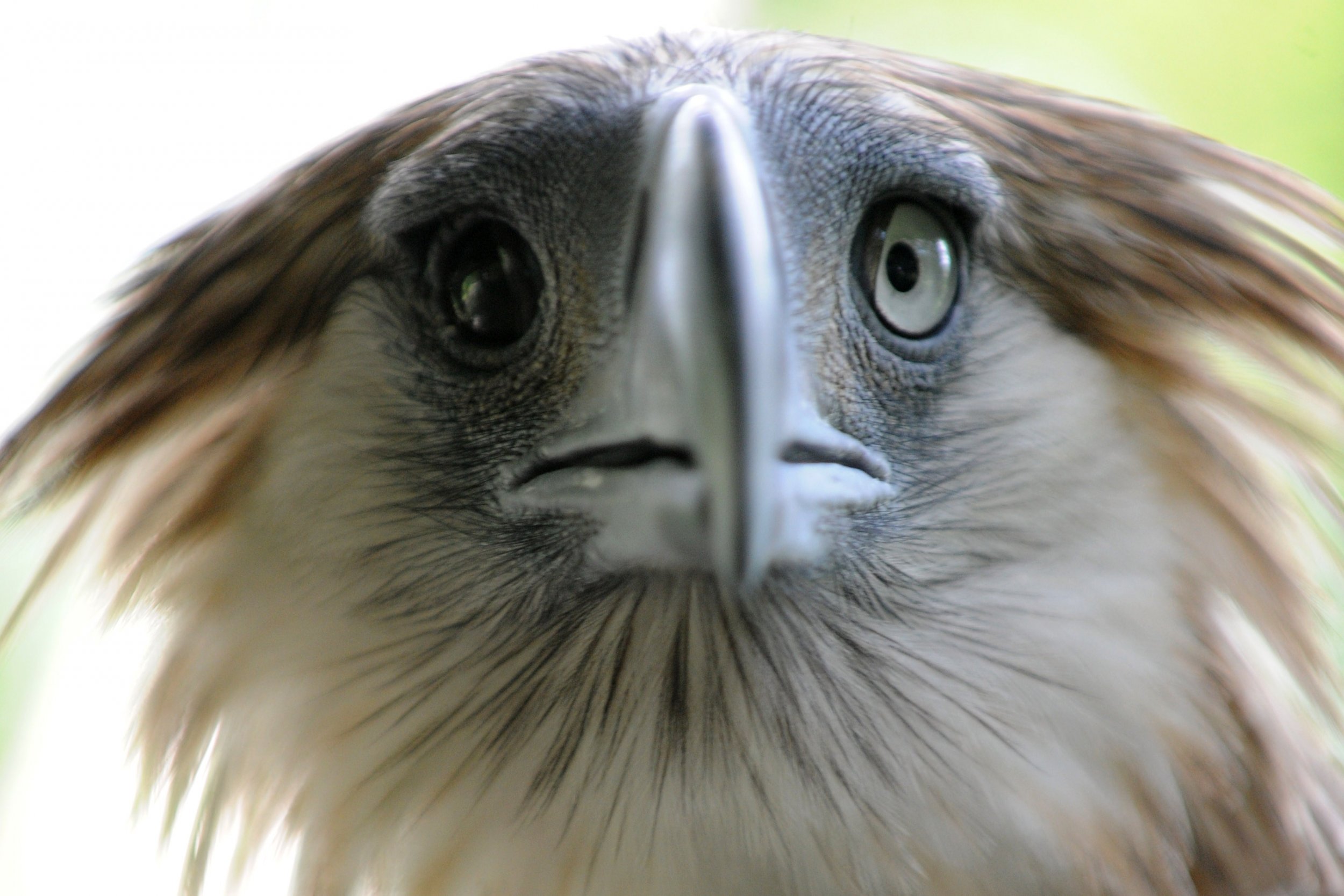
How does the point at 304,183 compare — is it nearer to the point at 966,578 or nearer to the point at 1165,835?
the point at 966,578

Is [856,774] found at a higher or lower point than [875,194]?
lower

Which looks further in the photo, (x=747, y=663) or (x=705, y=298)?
(x=747, y=663)

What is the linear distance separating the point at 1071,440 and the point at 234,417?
2.01ft

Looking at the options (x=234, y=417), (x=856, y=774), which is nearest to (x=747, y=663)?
(x=856, y=774)

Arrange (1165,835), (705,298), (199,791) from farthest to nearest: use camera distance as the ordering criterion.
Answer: (199,791) < (1165,835) < (705,298)

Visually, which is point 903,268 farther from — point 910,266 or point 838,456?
point 838,456

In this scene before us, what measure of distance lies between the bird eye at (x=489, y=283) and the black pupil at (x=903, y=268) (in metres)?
0.23

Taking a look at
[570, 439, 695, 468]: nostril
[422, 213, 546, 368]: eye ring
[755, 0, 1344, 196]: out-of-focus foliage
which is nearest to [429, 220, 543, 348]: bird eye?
[422, 213, 546, 368]: eye ring

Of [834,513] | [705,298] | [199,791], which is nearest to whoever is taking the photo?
[705,298]

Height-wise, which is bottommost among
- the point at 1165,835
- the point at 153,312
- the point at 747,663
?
the point at 1165,835

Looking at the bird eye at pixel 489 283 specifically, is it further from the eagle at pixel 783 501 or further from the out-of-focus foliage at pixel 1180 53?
the out-of-focus foliage at pixel 1180 53

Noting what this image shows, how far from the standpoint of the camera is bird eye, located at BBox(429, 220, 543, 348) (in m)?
0.72

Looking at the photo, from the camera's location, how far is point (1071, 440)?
80 cm

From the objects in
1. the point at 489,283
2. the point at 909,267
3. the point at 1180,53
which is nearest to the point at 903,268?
the point at 909,267
